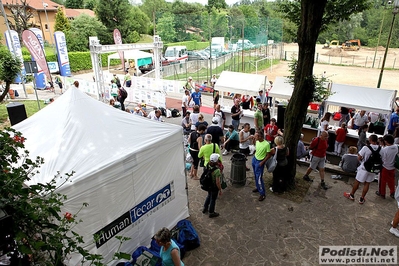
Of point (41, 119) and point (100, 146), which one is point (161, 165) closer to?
point (100, 146)

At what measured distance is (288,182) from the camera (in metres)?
7.31

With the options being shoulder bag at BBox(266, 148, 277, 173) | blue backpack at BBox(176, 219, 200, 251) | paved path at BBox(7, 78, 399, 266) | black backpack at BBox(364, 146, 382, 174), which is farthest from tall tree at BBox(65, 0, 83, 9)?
black backpack at BBox(364, 146, 382, 174)

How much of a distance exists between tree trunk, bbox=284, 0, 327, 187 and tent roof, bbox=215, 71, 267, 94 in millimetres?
5244

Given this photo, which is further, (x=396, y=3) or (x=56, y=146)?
(x=396, y=3)

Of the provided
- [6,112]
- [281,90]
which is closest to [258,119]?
[281,90]

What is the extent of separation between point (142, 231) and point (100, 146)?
5.84 ft

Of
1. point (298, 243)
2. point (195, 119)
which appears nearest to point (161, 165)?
point (298, 243)

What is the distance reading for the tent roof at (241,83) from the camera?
12.2m

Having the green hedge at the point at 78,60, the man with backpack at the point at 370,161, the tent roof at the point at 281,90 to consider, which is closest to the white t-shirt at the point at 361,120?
the tent roof at the point at 281,90

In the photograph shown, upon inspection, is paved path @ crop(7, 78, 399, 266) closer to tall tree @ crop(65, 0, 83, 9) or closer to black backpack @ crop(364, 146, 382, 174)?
black backpack @ crop(364, 146, 382, 174)

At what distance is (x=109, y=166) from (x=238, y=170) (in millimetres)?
3962

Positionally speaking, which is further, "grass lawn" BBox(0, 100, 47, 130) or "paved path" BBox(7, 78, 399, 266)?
"grass lawn" BBox(0, 100, 47, 130)

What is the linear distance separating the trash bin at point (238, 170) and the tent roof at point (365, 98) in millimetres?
4122

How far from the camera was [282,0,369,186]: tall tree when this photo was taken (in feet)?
19.9
